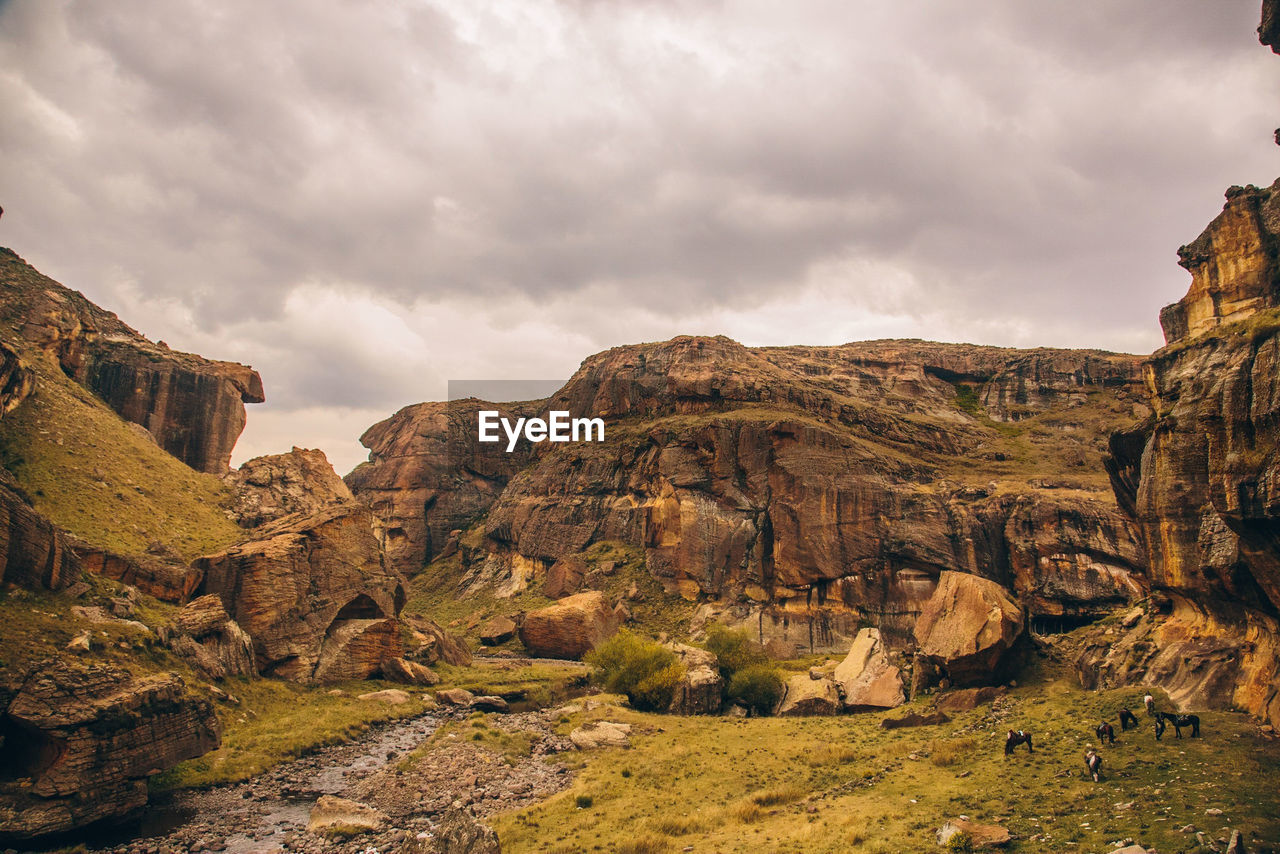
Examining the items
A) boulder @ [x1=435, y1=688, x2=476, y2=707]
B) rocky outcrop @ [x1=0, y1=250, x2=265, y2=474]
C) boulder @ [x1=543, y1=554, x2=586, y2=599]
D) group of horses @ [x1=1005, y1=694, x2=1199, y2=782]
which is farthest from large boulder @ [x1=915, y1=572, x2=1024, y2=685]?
rocky outcrop @ [x1=0, y1=250, x2=265, y2=474]

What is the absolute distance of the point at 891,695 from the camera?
48562 mm

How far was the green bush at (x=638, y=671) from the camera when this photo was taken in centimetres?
A: 5494

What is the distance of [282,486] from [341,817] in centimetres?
5502

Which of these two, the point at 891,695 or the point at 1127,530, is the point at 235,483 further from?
the point at 1127,530

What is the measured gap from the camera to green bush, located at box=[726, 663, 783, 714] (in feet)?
182

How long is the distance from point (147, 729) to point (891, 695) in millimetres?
44218

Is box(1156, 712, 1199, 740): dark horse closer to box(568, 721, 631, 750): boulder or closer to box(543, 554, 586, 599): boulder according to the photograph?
box(568, 721, 631, 750): boulder

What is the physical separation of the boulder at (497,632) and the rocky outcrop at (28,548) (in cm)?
5791

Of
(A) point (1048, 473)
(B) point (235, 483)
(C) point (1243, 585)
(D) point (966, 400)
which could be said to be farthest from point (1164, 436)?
(D) point (966, 400)

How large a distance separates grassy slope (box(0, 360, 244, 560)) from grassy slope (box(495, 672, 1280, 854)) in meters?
36.3

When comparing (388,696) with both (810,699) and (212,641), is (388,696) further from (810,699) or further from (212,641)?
(810,699)

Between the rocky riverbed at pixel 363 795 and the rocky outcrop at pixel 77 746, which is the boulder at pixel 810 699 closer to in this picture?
the rocky riverbed at pixel 363 795

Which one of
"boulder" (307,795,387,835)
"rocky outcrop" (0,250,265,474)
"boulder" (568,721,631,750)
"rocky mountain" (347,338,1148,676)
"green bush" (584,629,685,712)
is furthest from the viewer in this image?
"rocky mountain" (347,338,1148,676)

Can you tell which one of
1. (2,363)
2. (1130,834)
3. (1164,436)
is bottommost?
(1130,834)
